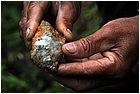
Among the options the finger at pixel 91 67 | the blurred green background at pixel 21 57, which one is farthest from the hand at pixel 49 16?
the blurred green background at pixel 21 57

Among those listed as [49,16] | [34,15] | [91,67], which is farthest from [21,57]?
[91,67]

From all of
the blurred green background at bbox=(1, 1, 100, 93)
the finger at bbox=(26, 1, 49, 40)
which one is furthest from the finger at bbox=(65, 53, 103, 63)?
the blurred green background at bbox=(1, 1, 100, 93)

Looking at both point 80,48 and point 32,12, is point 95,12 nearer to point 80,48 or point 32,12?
point 32,12

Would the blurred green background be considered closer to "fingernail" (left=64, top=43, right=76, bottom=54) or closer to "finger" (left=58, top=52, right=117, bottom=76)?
"finger" (left=58, top=52, right=117, bottom=76)

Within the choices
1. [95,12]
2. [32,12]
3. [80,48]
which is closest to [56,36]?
[80,48]

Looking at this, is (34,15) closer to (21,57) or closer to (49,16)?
(49,16)

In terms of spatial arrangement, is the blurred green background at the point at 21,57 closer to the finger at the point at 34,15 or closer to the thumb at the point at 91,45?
the finger at the point at 34,15
